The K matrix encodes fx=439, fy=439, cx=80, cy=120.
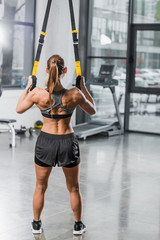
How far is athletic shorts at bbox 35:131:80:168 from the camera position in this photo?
10.7ft

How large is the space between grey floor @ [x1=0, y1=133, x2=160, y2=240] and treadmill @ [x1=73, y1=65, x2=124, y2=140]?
978mm

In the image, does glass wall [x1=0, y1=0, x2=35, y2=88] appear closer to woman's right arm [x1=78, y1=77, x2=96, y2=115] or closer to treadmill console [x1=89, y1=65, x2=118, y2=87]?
treadmill console [x1=89, y1=65, x2=118, y2=87]

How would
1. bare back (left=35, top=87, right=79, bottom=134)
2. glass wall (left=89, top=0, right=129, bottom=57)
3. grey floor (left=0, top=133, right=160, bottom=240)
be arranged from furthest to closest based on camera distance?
glass wall (left=89, top=0, right=129, bottom=57)
grey floor (left=0, top=133, right=160, bottom=240)
bare back (left=35, top=87, right=79, bottom=134)

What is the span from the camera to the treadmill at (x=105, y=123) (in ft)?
27.8

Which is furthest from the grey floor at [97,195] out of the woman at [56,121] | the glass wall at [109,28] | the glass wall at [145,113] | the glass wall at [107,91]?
the glass wall at [109,28]

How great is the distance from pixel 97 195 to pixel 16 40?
5.26 m

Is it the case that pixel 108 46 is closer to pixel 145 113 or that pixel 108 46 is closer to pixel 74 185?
pixel 145 113

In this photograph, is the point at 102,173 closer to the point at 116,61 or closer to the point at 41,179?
the point at 41,179

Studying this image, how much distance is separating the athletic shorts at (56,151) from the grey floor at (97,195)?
64 cm

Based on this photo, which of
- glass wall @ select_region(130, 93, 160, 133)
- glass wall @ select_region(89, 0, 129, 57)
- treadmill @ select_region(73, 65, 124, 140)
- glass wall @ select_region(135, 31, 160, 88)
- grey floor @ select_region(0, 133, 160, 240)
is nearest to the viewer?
grey floor @ select_region(0, 133, 160, 240)

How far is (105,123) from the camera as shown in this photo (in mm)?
9148

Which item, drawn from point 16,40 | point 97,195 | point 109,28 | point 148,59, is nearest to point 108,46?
point 109,28

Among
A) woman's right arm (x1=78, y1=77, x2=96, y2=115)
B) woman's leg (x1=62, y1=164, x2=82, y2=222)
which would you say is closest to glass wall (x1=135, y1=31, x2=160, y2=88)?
woman's right arm (x1=78, y1=77, x2=96, y2=115)

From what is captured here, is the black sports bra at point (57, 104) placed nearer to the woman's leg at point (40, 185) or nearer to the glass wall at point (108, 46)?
the woman's leg at point (40, 185)
